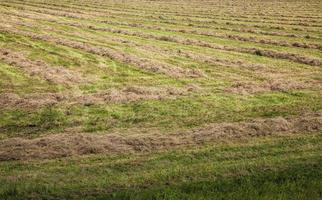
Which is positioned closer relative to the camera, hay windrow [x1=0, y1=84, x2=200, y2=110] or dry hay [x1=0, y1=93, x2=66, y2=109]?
dry hay [x1=0, y1=93, x2=66, y2=109]

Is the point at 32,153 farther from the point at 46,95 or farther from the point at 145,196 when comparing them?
the point at 46,95

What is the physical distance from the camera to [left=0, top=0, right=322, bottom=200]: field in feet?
32.2

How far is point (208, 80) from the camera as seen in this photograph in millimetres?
19312

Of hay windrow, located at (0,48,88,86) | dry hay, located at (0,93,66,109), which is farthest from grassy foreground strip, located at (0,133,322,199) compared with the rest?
hay windrow, located at (0,48,88,86)

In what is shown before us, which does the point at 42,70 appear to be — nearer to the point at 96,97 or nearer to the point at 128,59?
the point at 128,59

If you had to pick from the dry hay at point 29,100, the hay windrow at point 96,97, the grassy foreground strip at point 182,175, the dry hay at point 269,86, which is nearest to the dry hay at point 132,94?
the hay windrow at point 96,97

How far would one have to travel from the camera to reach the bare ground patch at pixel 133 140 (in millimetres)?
11484

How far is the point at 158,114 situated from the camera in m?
14.7

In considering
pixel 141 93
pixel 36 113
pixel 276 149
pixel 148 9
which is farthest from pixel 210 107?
pixel 148 9

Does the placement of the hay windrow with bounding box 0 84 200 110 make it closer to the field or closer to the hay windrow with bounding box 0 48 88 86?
the field

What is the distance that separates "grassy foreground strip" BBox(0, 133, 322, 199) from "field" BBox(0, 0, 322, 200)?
0.03 m

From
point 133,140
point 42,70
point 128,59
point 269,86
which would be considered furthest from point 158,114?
point 128,59

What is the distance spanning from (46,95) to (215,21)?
25305 millimetres

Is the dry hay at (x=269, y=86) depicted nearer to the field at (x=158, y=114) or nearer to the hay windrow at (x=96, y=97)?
the field at (x=158, y=114)
